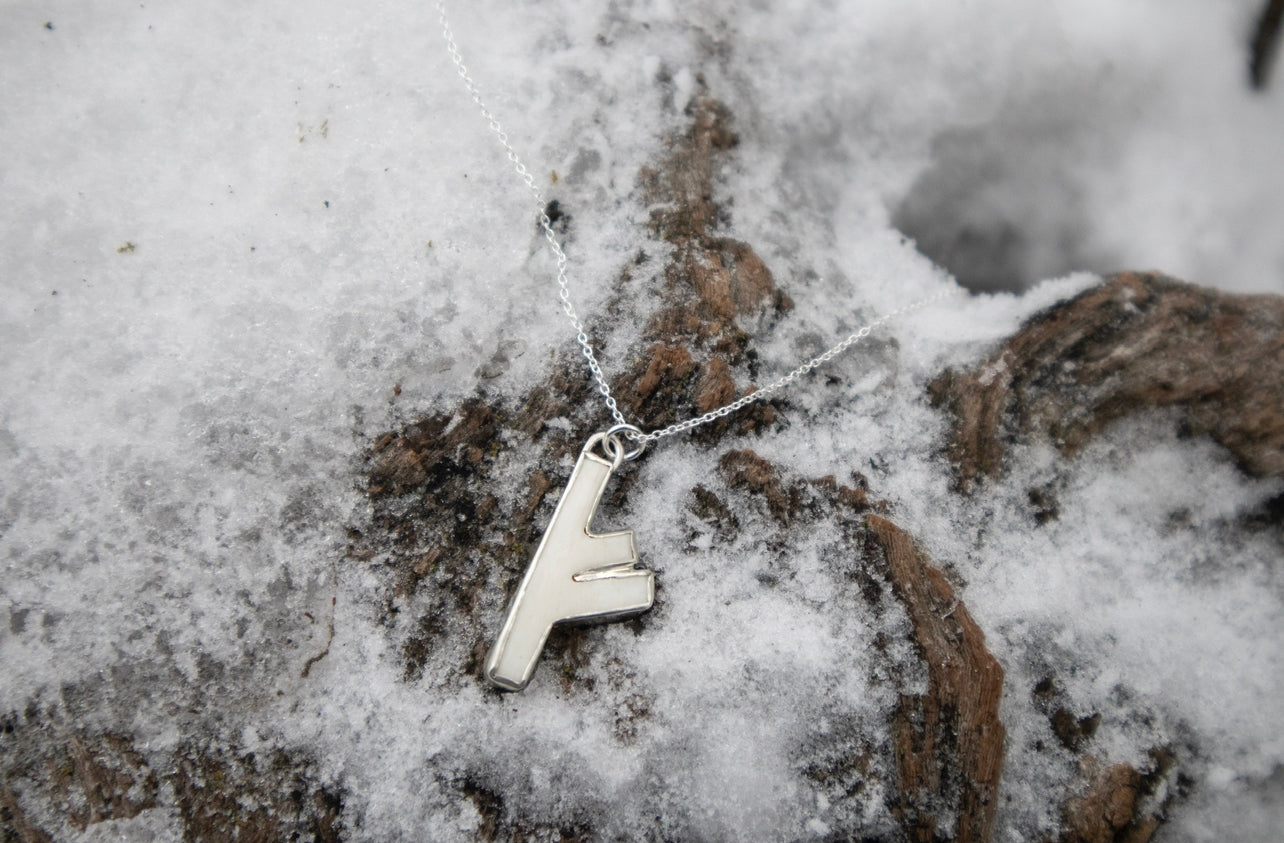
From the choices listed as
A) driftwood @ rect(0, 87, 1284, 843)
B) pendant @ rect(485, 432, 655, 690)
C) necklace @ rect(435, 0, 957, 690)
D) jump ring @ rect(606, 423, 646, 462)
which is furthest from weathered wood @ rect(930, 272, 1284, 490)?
pendant @ rect(485, 432, 655, 690)

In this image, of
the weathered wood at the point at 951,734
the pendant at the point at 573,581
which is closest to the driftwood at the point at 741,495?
the weathered wood at the point at 951,734

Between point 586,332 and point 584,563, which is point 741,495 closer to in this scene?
point 584,563

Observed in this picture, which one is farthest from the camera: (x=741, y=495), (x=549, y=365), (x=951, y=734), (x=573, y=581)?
(x=549, y=365)

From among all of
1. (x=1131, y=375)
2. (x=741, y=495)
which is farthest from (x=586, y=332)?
(x=1131, y=375)

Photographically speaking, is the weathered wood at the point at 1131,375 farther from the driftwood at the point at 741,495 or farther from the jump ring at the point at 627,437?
the jump ring at the point at 627,437

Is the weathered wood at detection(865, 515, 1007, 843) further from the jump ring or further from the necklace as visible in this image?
the jump ring

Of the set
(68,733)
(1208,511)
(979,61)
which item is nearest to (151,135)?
(68,733)
